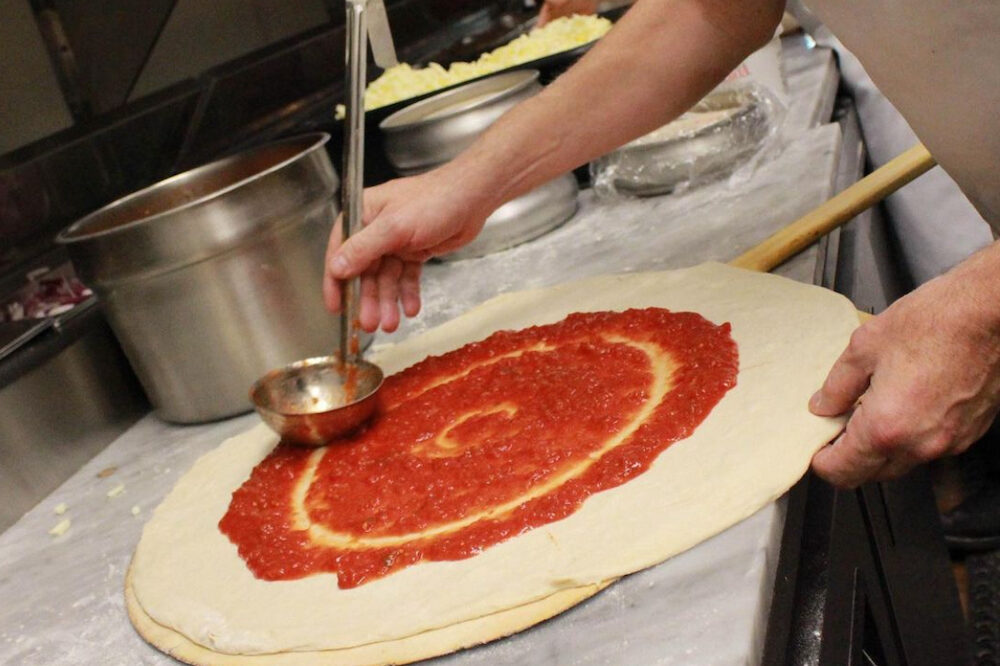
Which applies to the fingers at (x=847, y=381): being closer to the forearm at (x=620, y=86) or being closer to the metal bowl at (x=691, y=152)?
the forearm at (x=620, y=86)

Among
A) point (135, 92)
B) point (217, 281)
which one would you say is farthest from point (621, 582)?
point (135, 92)

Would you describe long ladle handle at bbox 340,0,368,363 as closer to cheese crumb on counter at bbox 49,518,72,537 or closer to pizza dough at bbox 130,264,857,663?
pizza dough at bbox 130,264,857,663

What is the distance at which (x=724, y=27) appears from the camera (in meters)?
1.73

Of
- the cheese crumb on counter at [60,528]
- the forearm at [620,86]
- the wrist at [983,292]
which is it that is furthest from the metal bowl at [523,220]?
the wrist at [983,292]

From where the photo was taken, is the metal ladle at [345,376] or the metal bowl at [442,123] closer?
the metal ladle at [345,376]

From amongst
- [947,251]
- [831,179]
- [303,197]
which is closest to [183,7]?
[303,197]

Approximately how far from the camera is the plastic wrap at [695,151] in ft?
7.59

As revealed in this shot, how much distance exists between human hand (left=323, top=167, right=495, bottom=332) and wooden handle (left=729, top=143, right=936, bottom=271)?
506 millimetres

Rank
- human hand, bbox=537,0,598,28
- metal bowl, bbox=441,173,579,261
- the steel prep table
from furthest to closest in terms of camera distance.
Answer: human hand, bbox=537,0,598,28
metal bowl, bbox=441,173,579,261
the steel prep table

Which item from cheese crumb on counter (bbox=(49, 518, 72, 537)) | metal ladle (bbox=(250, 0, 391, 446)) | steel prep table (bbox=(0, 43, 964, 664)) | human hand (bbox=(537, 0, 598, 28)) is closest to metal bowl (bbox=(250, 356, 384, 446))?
metal ladle (bbox=(250, 0, 391, 446))

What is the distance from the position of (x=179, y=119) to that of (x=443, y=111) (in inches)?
29.9

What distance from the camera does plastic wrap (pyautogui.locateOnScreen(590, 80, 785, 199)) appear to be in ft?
7.59

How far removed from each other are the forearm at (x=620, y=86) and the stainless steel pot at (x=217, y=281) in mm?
315

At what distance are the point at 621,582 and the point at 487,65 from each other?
2.15 m
